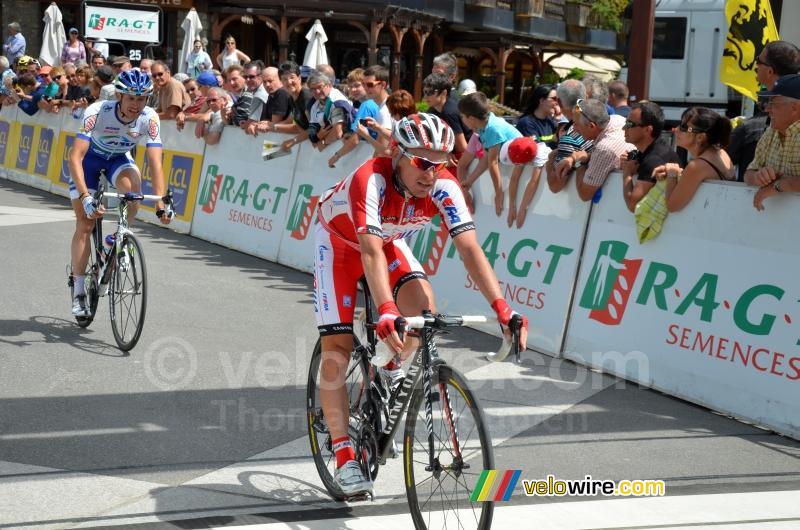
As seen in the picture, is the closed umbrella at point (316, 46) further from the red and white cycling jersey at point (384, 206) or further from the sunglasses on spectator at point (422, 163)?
A: the sunglasses on spectator at point (422, 163)

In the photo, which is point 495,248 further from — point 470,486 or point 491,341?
point 470,486

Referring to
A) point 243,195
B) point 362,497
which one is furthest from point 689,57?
point 362,497

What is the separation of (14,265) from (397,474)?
23.4ft

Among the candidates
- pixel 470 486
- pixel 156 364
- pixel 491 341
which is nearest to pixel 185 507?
pixel 470 486

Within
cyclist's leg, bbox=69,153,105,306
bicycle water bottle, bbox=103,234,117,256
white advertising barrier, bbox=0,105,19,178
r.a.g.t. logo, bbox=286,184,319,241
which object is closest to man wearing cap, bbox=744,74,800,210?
bicycle water bottle, bbox=103,234,117,256

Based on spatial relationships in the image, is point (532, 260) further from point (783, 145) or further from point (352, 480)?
point (352, 480)

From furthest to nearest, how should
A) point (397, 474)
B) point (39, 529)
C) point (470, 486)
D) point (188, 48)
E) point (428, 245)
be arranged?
point (188, 48) → point (428, 245) → point (397, 474) → point (39, 529) → point (470, 486)

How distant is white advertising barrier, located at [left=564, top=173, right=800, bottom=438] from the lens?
691 cm

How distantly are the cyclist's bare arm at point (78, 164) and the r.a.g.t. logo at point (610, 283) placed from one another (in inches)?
155

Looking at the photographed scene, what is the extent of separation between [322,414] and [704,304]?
122 inches

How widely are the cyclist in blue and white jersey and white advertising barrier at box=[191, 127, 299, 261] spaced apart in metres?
3.88

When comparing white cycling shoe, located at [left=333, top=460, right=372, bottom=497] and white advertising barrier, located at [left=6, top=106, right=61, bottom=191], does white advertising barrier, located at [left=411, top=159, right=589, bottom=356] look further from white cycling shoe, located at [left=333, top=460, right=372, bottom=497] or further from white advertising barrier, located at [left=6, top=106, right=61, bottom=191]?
white advertising barrier, located at [left=6, top=106, right=61, bottom=191]

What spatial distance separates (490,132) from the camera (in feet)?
31.2

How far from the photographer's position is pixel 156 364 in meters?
7.95
